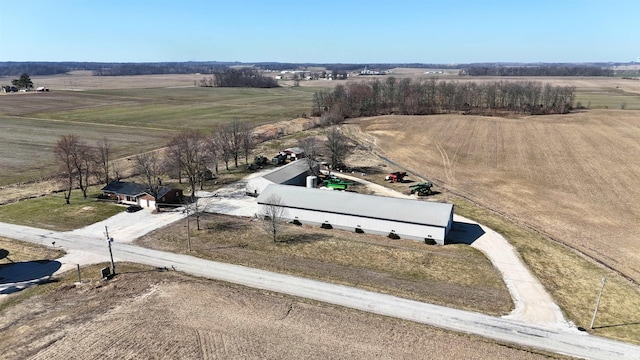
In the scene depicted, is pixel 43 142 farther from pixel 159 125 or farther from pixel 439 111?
pixel 439 111

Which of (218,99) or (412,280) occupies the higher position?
(218,99)

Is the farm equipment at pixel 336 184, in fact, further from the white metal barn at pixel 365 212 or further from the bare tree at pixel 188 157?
the bare tree at pixel 188 157

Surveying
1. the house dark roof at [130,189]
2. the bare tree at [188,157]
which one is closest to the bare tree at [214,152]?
the bare tree at [188,157]

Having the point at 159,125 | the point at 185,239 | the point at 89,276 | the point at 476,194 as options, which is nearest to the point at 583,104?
the point at 476,194

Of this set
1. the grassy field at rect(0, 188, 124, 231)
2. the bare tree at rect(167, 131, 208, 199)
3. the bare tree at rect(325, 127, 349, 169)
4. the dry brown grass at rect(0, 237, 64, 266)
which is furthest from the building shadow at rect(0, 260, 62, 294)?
the bare tree at rect(325, 127, 349, 169)

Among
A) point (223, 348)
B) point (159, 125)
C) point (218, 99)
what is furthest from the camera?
point (218, 99)

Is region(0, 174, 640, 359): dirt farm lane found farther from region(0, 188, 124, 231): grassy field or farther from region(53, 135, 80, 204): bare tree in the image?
region(53, 135, 80, 204): bare tree
